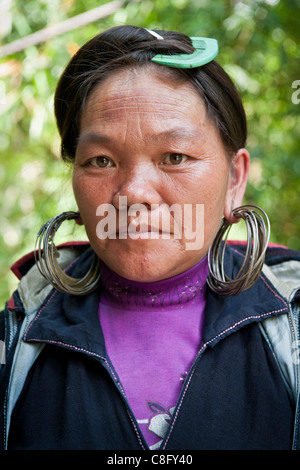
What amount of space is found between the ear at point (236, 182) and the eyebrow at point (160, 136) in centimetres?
28

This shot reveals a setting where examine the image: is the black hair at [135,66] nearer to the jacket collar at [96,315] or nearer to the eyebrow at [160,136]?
the eyebrow at [160,136]

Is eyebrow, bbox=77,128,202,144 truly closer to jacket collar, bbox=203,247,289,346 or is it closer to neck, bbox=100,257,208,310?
neck, bbox=100,257,208,310

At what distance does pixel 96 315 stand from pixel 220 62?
1.97 meters

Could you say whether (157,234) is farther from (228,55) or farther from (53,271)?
(228,55)

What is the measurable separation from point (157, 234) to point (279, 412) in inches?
25.1

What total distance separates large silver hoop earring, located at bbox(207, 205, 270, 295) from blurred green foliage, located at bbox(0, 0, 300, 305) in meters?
1.38

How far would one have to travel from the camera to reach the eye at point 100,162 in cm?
151

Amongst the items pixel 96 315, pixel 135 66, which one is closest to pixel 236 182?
pixel 135 66

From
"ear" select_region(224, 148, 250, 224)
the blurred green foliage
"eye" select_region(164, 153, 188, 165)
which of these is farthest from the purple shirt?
the blurred green foliage

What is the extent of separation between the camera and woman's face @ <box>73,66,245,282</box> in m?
1.43

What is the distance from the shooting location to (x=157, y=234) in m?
1.44

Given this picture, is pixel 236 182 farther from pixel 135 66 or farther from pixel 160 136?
pixel 135 66

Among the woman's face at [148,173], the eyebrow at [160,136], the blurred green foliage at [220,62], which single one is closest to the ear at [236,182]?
the woman's face at [148,173]

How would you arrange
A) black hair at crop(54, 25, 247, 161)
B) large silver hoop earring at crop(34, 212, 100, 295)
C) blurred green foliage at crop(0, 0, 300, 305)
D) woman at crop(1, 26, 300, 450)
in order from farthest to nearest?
1. blurred green foliage at crop(0, 0, 300, 305)
2. large silver hoop earring at crop(34, 212, 100, 295)
3. black hair at crop(54, 25, 247, 161)
4. woman at crop(1, 26, 300, 450)
